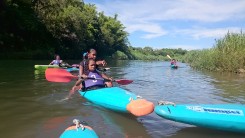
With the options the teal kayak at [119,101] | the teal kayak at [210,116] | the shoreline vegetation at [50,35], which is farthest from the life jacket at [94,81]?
the shoreline vegetation at [50,35]

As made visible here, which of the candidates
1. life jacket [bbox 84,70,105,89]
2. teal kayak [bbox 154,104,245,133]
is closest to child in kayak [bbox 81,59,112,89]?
life jacket [bbox 84,70,105,89]

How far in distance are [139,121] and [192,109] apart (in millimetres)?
1357

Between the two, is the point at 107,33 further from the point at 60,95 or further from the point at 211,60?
the point at 60,95

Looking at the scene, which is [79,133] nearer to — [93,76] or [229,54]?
[93,76]

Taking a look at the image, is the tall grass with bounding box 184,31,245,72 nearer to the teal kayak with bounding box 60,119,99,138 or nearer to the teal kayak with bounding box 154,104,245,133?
the teal kayak with bounding box 154,104,245,133

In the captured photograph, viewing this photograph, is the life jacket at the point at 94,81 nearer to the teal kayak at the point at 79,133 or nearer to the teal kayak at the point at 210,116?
the teal kayak at the point at 210,116

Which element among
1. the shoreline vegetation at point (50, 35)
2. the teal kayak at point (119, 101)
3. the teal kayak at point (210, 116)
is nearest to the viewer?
the teal kayak at point (210, 116)

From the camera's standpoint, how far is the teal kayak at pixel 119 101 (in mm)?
5792

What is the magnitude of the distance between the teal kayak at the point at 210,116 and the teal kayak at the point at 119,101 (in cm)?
32

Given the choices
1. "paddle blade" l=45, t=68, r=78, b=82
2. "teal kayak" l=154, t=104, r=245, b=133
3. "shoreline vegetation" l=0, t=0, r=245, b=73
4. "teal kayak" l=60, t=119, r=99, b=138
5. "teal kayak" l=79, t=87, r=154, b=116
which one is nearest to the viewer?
"teal kayak" l=60, t=119, r=99, b=138

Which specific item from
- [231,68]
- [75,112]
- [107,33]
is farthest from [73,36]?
[75,112]

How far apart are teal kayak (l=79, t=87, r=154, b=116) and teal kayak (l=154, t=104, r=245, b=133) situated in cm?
32

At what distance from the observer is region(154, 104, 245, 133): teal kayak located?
5449mm

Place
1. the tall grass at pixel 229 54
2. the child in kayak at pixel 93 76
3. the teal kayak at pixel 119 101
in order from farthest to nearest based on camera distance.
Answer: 1. the tall grass at pixel 229 54
2. the child in kayak at pixel 93 76
3. the teal kayak at pixel 119 101
